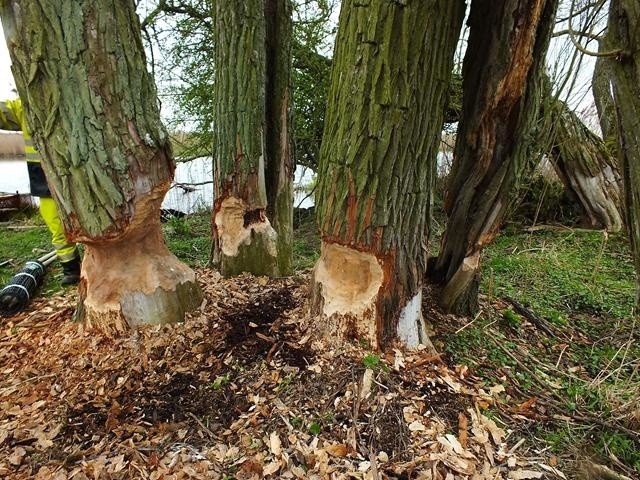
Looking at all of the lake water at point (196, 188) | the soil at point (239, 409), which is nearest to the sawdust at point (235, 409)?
the soil at point (239, 409)

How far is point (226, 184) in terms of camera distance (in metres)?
3.17

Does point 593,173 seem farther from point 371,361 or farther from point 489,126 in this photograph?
point 371,361

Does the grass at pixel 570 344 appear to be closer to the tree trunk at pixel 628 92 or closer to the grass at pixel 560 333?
the grass at pixel 560 333

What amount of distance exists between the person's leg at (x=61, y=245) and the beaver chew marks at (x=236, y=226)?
1576mm

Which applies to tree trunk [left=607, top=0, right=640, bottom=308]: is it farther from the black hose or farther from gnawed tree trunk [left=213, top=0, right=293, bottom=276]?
the black hose

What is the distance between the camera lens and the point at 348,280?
2.21 meters

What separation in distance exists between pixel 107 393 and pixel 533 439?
7.39ft

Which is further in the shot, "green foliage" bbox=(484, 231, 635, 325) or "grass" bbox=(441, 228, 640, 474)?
"green foliage" bbox=(484, 231, 635, 325)

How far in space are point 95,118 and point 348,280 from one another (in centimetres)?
164

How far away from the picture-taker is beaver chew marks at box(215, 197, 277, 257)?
128 inches

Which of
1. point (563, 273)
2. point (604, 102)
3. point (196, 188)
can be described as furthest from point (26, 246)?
point (604, 102)

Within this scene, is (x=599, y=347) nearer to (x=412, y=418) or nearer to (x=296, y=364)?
(x=412, y=418)

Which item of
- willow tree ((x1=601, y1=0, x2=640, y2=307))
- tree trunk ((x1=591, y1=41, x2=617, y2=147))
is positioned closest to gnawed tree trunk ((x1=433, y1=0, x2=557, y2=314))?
willow tree ((x1=601, y1=0, x2=640, y2=307))

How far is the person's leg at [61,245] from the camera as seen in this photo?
352 cm
